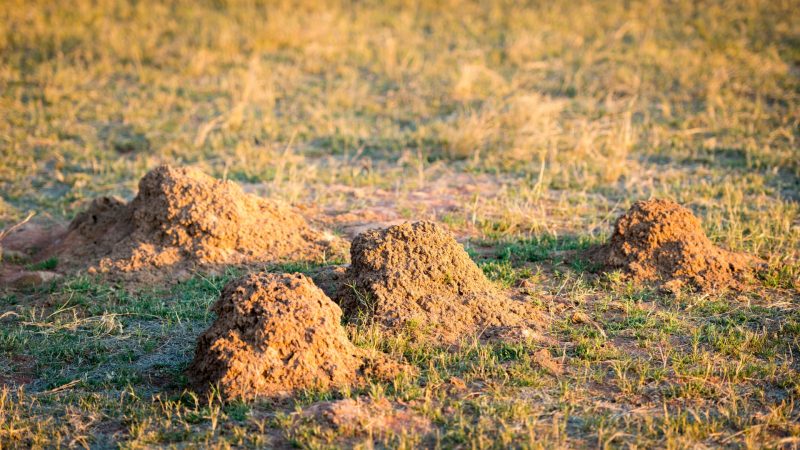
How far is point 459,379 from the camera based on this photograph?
4.26 m

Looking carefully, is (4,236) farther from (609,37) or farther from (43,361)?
(609,37)

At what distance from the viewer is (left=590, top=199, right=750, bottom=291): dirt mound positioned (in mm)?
5500

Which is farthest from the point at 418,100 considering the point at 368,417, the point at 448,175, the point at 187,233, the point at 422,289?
the point at 368,417

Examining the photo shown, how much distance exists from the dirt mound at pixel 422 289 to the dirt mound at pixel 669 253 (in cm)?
98

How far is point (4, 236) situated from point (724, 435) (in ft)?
17.5

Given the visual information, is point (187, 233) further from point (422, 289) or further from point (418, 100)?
point (418, 100)

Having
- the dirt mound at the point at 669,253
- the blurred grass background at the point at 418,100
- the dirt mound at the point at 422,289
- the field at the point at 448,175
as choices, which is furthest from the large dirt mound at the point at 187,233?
the dirt mound at the point at 669,253

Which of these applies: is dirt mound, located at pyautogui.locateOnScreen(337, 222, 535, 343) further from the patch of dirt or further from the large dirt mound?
the large dirt mound

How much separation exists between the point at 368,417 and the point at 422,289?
3.80 ft

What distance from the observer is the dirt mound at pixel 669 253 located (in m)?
5.50

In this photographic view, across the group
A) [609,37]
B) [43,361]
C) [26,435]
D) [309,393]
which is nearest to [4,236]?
[43,361]

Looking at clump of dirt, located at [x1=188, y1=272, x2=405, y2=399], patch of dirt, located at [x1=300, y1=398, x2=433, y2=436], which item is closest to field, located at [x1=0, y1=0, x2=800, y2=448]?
patch of dirt, located at [x1=300, y1=398, x2=433, y2=436]

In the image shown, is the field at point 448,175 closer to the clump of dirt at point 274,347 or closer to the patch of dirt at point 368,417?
the patch of dirt at point 368,417

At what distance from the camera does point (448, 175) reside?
8078mm
